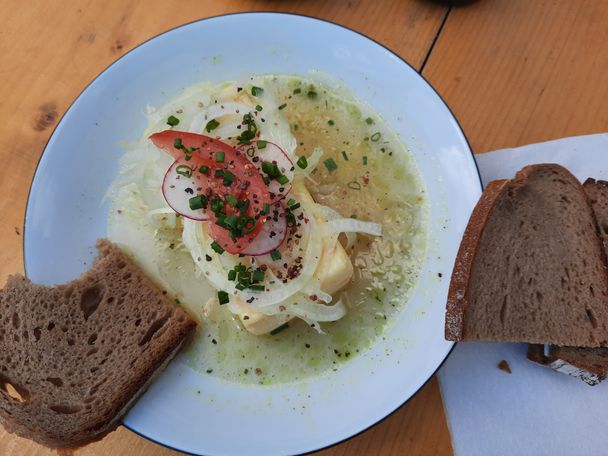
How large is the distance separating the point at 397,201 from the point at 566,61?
3.56 ft

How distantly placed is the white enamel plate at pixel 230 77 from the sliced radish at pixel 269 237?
580 millimetres

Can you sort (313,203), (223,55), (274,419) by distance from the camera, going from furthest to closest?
(223,55) < (313,203) < (274,419)

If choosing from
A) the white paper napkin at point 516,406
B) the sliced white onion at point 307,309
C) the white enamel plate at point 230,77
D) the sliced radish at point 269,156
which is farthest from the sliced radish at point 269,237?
the white paper napkin at point 516,406

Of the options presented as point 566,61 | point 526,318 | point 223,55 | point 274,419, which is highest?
point 223,55

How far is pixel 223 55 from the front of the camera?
2432mm

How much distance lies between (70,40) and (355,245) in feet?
5.73

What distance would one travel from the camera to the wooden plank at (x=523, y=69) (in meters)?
2.44

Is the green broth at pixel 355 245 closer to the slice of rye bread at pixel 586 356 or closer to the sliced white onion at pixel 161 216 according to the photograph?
the sliced white onion at pixel 161 216

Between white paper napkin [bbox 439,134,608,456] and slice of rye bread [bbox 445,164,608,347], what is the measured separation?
187 millimetres

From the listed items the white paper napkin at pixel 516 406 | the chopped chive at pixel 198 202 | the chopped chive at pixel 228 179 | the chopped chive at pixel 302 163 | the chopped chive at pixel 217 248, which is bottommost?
the white paper napkin at pixel 516 406

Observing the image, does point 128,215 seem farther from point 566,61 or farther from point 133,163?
point 566,61

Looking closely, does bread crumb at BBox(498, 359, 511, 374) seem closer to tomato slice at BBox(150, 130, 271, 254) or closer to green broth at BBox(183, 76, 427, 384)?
green broth at BBox(183, 76, 427, 384)

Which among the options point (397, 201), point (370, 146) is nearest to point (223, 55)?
point (370, 146)

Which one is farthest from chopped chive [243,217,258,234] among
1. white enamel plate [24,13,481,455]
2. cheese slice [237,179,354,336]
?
white enamel plate [24,13,481,455]
